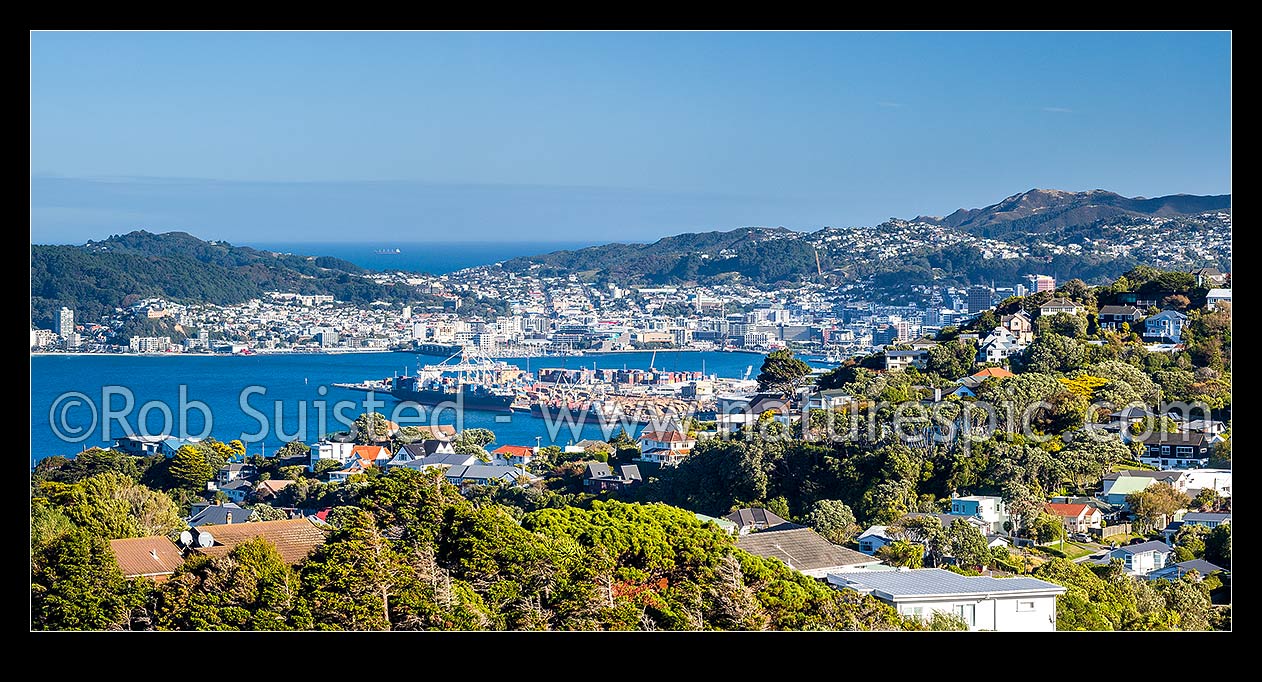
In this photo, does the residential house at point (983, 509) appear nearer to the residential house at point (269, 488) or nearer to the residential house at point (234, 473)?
the residential house at point (269, 488)

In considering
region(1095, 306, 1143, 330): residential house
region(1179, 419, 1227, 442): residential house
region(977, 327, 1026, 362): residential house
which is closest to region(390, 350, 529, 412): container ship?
region(977, 327, 1026, 362): residential house

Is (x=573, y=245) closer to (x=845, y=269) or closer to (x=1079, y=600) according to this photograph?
(x=845, y=269)

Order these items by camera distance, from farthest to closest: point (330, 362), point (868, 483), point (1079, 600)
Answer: point (330, 362), point (868, 483), point (1079, 600)

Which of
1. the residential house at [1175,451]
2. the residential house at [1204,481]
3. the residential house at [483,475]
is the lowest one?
the residential house at [483,475]

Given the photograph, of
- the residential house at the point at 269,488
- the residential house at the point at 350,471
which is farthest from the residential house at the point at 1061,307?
the residential house at the point at 269,488

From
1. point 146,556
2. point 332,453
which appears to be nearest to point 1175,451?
point 332,453

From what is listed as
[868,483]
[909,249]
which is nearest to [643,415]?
[868,483]
